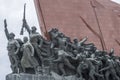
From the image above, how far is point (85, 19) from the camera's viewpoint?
16.9 m

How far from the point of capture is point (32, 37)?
48.6 feet

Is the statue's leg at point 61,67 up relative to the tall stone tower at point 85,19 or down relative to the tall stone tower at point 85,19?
down

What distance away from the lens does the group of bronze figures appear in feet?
48.3

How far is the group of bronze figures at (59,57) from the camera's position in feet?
48.3

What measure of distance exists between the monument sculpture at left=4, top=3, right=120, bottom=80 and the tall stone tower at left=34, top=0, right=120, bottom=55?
616mm

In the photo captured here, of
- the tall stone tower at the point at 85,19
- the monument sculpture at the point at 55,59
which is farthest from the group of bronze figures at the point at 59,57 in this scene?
the tall stone tower at the point at 85,19

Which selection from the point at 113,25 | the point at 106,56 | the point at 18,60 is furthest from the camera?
the point at 113,25

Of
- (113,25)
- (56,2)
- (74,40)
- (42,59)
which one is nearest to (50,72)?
(42,59)

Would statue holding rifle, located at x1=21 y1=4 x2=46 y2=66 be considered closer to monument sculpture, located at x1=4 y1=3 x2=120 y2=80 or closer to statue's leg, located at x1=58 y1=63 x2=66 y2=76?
monument sculpture, located at x1=4 y1=3 x2=120 y2=80

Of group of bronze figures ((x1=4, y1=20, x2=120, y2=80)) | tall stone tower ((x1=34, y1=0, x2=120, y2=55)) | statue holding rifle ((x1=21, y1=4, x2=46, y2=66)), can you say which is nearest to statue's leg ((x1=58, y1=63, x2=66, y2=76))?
group of bronze figures ((x1=4, y1=20, x2=120, y2=80))

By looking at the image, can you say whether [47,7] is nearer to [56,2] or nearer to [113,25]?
[56,2]

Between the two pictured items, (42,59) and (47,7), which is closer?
(42,59)

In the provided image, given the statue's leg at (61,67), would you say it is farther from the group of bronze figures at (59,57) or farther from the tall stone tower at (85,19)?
the tall stone tower at (85,19)

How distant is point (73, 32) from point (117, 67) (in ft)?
5.52
